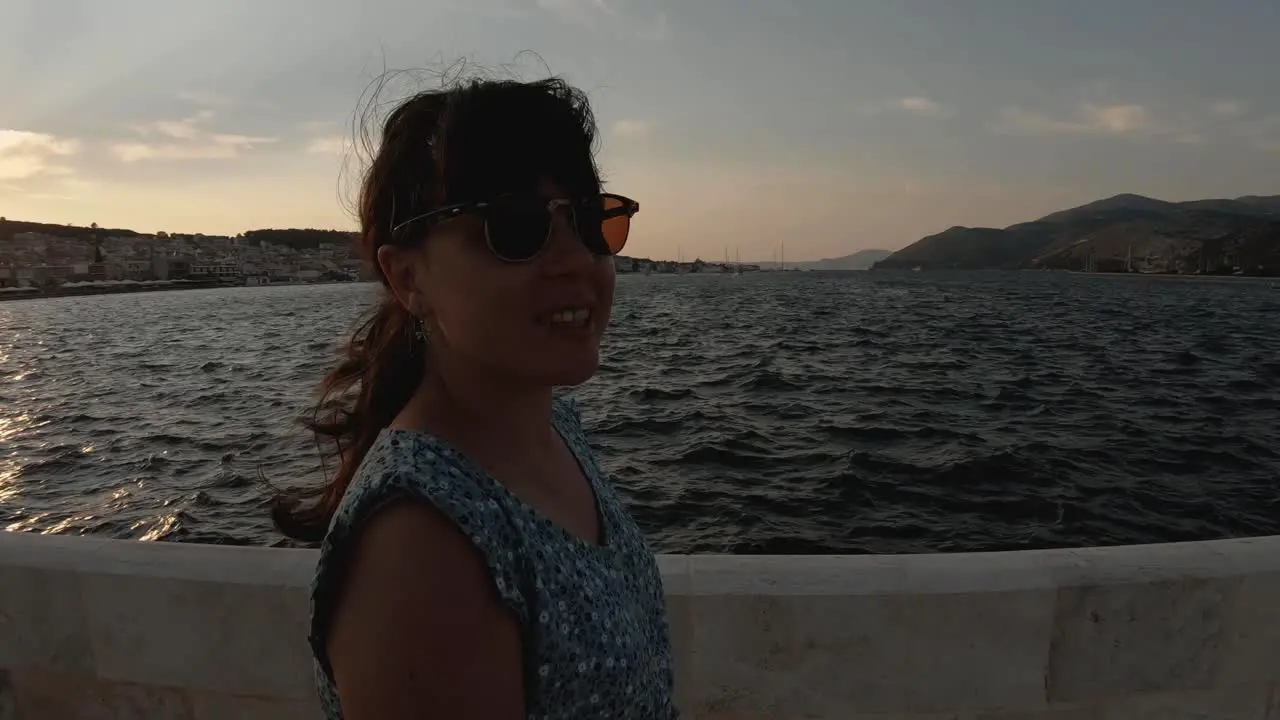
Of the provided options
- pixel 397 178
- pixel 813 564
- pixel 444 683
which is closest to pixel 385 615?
pixel 444 683

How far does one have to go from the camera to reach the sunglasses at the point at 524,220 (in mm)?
1067

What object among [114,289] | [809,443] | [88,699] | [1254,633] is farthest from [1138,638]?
[114,289]

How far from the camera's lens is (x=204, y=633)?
7.03 feet

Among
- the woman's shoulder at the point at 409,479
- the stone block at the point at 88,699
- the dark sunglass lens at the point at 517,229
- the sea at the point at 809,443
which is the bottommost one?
the sea at the point at 809,443

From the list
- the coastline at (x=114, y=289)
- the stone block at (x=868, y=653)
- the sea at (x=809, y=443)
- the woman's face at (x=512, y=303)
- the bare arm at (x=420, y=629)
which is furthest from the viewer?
the coastline at (x=114, y=289)

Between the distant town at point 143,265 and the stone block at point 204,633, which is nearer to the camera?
the stone block at point 204,633

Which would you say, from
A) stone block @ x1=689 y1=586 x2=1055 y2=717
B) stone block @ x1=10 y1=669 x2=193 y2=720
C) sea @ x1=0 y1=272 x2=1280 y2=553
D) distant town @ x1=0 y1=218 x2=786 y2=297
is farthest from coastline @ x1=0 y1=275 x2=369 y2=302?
stone block @ x1=689 y1=586 x2=1055 y2=717

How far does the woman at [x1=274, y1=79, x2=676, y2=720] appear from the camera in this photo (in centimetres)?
82

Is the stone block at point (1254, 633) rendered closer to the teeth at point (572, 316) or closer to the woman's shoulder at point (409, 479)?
the teeth at point (572, 316)

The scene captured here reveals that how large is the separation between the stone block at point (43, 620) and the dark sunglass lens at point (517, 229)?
197cm

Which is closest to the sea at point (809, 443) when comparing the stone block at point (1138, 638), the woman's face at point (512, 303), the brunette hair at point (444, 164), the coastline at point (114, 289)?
the brunette hair at point (444, 164)

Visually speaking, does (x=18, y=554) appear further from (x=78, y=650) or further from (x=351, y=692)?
(x=351, y=692)

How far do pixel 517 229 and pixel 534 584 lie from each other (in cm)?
49

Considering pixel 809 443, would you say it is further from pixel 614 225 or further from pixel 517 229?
pixel 517 229
